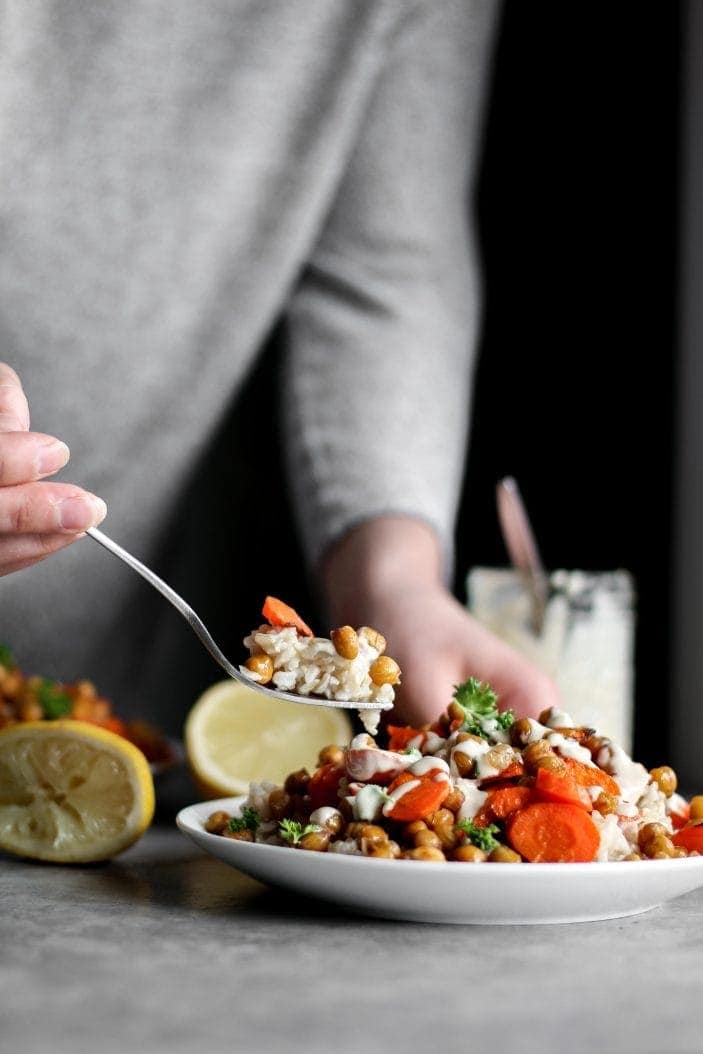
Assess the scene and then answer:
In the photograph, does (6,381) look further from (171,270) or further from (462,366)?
(462,366)

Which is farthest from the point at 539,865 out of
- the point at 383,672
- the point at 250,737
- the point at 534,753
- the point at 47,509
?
the point at 250,737

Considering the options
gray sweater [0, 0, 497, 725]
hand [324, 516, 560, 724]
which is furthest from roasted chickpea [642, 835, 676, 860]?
gray sweater [0, 0, 497, 725]

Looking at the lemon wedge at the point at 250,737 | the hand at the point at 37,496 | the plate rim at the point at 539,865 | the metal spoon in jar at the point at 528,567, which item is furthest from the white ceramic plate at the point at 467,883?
the metal spoon in jar at the point at 528,567

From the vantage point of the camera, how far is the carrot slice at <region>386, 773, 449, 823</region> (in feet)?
3.47

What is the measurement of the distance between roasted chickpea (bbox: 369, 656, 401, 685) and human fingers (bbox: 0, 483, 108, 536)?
0.30 metres

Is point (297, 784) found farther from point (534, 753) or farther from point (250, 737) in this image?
point (250, 737)

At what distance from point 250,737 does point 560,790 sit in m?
0.71

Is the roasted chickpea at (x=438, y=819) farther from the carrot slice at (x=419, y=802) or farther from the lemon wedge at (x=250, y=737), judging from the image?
the lemon wedge at (x=250, y=737)

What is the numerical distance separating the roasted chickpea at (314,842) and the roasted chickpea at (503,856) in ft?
0.48

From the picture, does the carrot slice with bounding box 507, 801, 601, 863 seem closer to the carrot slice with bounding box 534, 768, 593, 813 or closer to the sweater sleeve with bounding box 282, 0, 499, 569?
the carrot slice with bounding box 534, 768, 593, 813

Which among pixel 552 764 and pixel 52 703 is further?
pixel 52 703

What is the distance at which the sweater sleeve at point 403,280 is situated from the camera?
220 cm

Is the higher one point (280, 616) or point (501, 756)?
point (280, 616)

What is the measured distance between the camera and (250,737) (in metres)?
1.69
